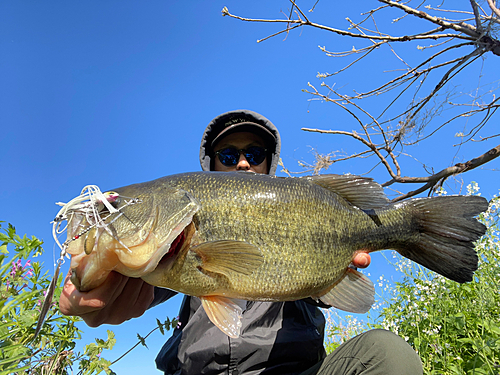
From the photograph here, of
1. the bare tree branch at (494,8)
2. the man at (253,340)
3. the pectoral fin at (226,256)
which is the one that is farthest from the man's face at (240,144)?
the bare tree branch at (494,8)

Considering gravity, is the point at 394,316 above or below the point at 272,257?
below

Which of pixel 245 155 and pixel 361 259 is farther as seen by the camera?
pixel 245 155

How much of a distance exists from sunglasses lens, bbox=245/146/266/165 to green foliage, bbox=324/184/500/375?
2361 mm

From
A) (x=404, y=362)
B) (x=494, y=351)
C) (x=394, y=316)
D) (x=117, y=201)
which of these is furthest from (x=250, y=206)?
(x=394, y=316)

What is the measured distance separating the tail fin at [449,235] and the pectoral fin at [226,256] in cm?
122

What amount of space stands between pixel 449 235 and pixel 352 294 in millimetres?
820

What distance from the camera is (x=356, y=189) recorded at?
7.75ft

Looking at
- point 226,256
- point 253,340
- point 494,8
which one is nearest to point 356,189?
point 226,256

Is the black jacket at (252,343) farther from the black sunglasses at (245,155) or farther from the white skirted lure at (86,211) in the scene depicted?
the black sunglasses at (245,155)

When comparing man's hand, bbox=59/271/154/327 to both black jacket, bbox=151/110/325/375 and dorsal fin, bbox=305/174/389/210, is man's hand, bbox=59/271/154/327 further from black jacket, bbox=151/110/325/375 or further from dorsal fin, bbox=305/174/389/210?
dorsal fin, bbox=305/174/389/210

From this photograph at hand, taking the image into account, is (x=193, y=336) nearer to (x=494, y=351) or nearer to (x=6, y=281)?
(x=6, y=281)

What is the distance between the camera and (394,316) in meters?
4.06

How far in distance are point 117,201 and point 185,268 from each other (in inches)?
22.1

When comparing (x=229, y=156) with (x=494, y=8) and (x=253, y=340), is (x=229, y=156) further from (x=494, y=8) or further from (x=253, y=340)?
(x=494, y=8)
